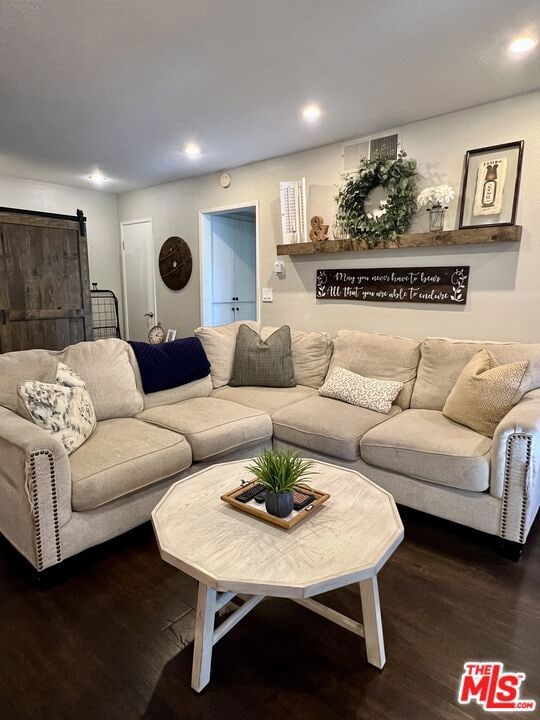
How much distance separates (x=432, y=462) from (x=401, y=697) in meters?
1.07

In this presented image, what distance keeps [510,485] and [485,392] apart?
1.70 ft

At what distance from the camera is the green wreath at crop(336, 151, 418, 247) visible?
10.5 feet

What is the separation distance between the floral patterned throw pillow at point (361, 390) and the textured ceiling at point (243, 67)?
187 cm

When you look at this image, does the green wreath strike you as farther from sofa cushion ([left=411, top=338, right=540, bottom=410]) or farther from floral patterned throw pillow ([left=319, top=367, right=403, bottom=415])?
floral patterned throw pillow ([left=319, top=367, right=403, bottom=415])

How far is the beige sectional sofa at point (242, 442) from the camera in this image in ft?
6.03

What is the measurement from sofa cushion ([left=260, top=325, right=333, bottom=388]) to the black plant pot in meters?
1.97

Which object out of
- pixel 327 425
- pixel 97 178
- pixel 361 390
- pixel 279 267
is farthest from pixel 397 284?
pixel 97 178

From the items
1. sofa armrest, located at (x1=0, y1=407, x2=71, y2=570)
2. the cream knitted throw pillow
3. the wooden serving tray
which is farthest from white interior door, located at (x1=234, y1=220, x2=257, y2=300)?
the wooden serving tray

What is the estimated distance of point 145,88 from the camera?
266cm

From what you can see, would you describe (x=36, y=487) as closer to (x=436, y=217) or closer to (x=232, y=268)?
(x=436, y=217)

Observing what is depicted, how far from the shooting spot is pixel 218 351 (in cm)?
339

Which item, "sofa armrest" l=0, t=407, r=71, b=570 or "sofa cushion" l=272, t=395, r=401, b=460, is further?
"sofa cushion" l=272, t=395, r=401, b=460

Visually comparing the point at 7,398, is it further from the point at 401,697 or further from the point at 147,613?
the point at 401,697

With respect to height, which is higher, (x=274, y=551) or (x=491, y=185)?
(x=491, y=185)
